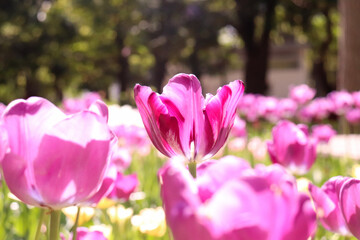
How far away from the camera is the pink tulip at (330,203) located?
0.72 m

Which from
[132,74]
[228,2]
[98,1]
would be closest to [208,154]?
[228,2]

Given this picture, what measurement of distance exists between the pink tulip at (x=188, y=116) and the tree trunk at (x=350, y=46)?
704cm

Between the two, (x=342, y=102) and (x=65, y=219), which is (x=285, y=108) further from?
A: (x=65, y=219)

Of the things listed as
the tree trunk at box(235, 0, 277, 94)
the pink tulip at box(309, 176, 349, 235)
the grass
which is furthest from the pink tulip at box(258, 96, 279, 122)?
the tree trunk at box(235, 0, 277, 94)

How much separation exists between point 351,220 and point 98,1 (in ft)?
78.5

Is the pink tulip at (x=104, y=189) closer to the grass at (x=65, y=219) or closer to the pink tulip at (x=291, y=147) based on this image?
the grass at (x=65, y=219)

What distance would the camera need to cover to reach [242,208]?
375mm

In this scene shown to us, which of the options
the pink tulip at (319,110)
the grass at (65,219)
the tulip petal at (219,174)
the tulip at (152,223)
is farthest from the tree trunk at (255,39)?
the tulip petal at (219,174)

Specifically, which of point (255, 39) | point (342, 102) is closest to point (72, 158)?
point (342, 102)

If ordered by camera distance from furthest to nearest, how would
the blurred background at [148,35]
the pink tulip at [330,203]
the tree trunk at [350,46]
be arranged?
the blurred background at [148,35], the tree trunk at [350,46], the pink tulip at [330,203]

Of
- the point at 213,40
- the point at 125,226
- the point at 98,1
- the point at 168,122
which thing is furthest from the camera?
the point at 98,1

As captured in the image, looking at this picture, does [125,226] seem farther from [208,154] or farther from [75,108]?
[75,108]

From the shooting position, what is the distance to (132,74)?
120 ft

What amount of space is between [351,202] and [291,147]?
702 millimetres
